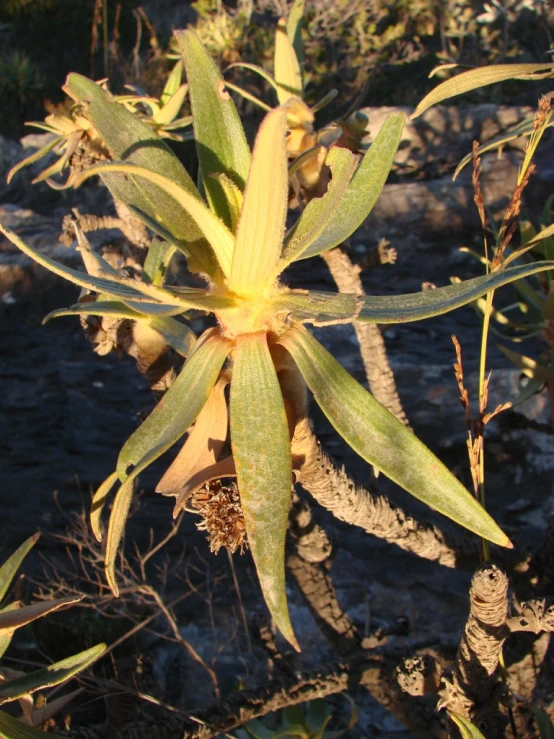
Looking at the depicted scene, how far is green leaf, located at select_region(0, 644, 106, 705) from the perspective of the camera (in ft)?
3.26

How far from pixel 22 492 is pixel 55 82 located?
6845 mm

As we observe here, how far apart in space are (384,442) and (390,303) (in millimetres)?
183

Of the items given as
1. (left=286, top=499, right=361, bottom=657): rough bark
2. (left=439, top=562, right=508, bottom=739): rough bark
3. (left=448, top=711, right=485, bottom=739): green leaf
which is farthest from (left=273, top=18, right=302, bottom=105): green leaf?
(left=448, top=711, right=485, bottom=739): green leaf

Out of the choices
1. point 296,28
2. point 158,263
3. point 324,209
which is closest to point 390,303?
point 324,209

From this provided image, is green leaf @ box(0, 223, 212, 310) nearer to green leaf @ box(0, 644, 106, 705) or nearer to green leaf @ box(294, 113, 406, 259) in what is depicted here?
green leaf @ box(294, 113, 406, 259)

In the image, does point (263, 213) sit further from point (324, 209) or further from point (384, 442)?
point (384, 442)

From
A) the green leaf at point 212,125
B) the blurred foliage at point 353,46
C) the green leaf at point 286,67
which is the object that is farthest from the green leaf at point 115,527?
the blurred foliage at point 353,46

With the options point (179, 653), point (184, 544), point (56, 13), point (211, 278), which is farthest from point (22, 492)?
point (56, 13)

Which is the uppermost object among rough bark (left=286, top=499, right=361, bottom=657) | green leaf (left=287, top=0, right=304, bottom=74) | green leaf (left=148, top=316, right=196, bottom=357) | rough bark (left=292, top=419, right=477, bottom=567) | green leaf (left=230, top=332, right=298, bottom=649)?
green leaf (left=287, top=0, right=304, bottom=74)

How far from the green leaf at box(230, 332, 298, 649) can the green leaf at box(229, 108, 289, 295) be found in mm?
107

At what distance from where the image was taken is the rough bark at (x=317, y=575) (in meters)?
1.45

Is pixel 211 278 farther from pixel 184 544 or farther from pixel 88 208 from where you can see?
pixel 88 208

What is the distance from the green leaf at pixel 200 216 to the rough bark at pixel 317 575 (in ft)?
2.22

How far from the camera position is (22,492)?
3.43m
